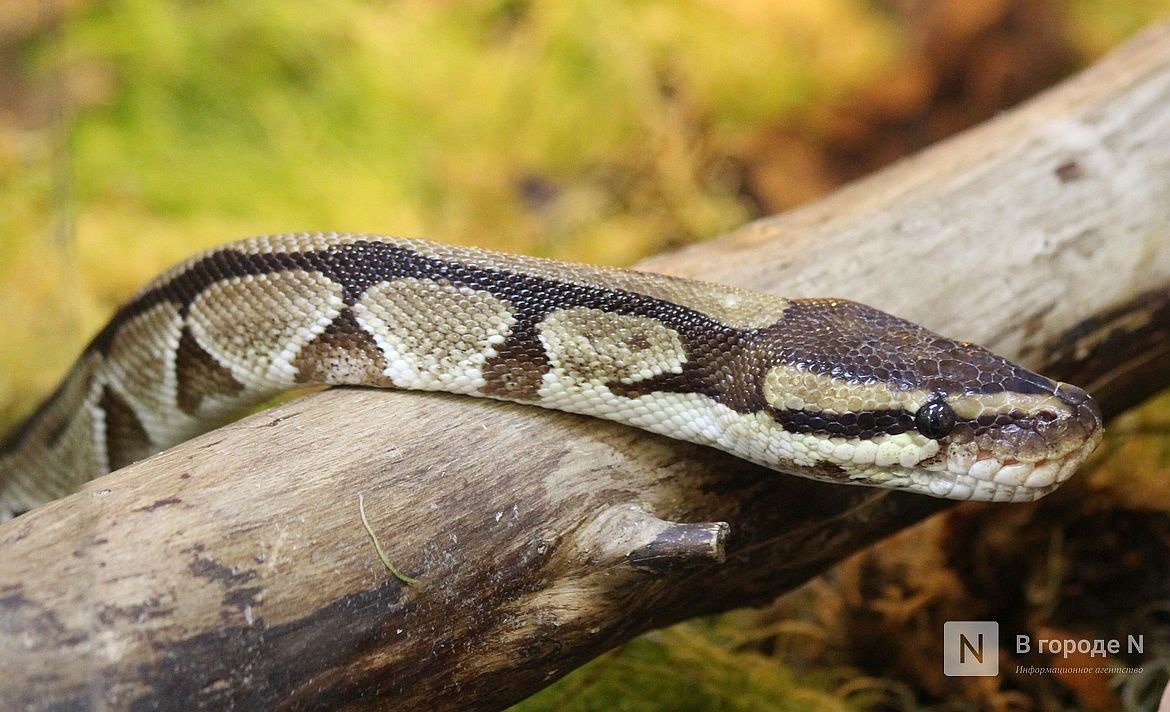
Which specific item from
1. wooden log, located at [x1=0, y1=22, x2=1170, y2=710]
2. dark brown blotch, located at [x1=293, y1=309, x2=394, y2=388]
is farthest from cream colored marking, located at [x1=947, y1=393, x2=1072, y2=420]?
dark brown blotch, located at [x1=293, y1=309, x2=394, y2=388]

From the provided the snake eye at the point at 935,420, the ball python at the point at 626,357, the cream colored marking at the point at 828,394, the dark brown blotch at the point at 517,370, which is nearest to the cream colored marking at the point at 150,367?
the ball python at the point at 626,357

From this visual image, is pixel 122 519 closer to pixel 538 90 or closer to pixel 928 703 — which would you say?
pixel 928 703

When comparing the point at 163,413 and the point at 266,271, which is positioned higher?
the point at 266,271

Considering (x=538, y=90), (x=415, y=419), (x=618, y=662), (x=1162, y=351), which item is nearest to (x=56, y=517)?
(x=415, y=419)

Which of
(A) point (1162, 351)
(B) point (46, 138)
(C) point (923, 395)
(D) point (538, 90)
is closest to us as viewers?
(C) point (923, 395)

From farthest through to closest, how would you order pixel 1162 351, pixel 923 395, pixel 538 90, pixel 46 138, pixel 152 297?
pixel 538 90 < pixel 46 138 < pixel 1162 351 < pixel 152 297 < pixel 923 395

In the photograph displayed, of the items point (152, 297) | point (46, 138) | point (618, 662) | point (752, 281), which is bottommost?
point (618, 662)

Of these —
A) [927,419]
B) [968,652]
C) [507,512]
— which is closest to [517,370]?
[507,512]

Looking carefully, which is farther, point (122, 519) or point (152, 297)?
point (152, 297)
